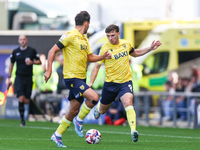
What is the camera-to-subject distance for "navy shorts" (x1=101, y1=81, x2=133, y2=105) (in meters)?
8.80

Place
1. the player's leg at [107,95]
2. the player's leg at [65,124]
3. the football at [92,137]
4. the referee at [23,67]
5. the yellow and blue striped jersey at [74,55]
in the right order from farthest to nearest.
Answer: the referee at [23,67]
the player's leg at [107,95]
the football at [92,137]
the yellow and blue striped jersey at [74,55]
the player's leg at [65,124]

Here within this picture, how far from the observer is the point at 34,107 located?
17281mm

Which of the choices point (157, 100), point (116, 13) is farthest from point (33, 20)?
point (116, 13)

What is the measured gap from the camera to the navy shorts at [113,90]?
8.80 meters

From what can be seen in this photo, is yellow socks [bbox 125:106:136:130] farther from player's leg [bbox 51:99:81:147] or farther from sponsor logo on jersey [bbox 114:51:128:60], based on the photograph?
sponsor logo on jersey [bbox 114:51:128:60]

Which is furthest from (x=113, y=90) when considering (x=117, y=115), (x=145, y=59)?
(x=145, y=59)

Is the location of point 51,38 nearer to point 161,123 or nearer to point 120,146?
point 161,123

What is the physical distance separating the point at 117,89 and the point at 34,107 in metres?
8.62

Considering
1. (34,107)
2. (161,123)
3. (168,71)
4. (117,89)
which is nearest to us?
(117,89)

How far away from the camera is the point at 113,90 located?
9.22m

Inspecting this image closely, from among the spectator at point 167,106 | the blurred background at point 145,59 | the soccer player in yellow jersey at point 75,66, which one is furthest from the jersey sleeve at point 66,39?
the spectator at point 167,106

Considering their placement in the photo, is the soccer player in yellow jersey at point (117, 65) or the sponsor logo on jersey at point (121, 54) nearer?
the soccer player in yellow jersey at point (117, 65)

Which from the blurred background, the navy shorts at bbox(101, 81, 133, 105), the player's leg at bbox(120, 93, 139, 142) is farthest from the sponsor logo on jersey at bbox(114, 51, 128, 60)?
the blurred background

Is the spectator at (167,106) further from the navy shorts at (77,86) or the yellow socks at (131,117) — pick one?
the navy shorts at (77,86)
